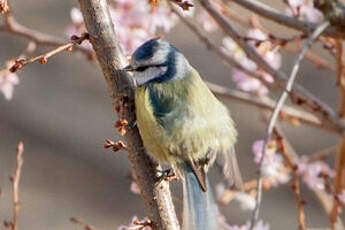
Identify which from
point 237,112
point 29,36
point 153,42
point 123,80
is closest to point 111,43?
point 123,80

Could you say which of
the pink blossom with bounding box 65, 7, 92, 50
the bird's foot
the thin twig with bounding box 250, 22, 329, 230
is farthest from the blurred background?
the bird's foot

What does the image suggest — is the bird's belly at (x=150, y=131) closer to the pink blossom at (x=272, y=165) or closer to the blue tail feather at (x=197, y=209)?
the blue tail feather at (x=197, y=209)

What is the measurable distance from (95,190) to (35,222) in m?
0.52

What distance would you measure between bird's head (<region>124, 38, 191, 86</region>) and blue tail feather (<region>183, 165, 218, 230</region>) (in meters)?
0.31

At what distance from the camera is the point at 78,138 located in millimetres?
6164

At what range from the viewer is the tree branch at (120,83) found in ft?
5.53

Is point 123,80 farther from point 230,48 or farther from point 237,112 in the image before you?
point 237,112

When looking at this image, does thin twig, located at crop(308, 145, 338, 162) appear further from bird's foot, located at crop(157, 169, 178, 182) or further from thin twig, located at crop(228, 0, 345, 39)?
bird's foot, located at crop(157, 169, 178, 182)

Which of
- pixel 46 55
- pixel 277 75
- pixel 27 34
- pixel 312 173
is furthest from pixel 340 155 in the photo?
pixel 46 55

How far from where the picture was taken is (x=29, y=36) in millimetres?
2863

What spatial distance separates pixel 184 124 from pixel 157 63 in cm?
20

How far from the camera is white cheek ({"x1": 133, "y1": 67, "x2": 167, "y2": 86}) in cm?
197

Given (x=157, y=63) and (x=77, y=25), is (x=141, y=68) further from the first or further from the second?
(x=77, y=25)

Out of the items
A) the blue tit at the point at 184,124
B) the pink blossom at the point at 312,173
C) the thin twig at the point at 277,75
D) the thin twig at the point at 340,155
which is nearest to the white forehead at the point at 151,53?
the blue tit at the point at 184,124
